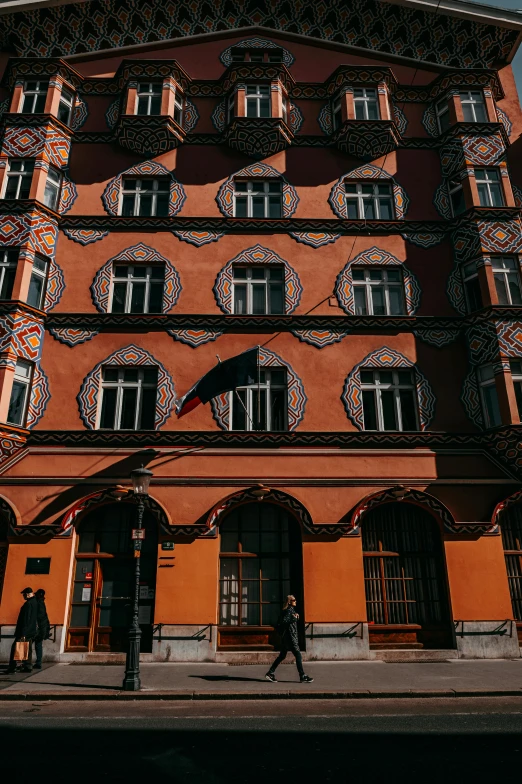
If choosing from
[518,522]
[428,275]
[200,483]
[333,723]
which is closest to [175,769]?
[333,723]

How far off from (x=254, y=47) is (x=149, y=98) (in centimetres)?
604

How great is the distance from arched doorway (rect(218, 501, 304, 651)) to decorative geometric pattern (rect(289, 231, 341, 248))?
9.81 meters

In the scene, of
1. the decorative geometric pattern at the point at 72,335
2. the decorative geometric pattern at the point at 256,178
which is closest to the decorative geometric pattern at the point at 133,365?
the decorative geometric pattern at the point at 72,335

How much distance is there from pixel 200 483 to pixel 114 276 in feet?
27.5

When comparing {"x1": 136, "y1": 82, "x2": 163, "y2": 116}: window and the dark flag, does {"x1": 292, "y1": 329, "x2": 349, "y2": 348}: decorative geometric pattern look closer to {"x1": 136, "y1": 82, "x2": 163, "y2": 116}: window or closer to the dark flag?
the dark flag

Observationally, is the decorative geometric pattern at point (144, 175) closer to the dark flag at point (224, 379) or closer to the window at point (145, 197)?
the window at point (145, 197)

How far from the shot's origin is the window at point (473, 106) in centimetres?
2197

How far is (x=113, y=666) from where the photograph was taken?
594 inches

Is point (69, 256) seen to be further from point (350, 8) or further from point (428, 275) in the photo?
point (350, 8)

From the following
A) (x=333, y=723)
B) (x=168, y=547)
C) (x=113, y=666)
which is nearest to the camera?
(x=333, y=723)

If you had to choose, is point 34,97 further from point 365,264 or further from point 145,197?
point 365,264

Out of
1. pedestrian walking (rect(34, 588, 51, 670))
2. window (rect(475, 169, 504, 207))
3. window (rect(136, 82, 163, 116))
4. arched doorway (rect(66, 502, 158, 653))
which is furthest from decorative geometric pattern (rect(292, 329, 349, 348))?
pedestrian walking (rect(34, 588, 51, 670))

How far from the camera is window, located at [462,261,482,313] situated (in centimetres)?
1939

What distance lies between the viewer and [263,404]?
18.4 meters
